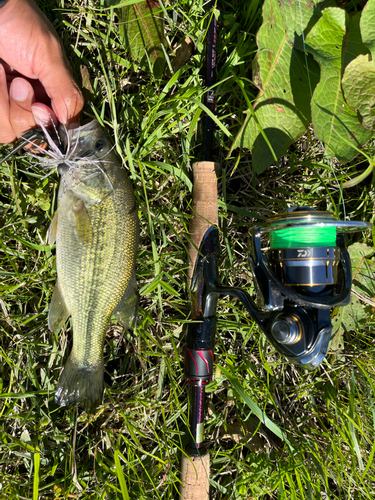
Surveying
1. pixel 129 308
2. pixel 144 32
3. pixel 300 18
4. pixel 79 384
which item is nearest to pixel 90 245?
pixel 129 308

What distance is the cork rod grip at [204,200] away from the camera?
213 centimetres

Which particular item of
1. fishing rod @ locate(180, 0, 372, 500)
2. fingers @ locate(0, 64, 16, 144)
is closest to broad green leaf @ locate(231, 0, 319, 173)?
fishing rod @ locate(180, 0, 372, 500)

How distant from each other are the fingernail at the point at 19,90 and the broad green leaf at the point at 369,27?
1.87 metres

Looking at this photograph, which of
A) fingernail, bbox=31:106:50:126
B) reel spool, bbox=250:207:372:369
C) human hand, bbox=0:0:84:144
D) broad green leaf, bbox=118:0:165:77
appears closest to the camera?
Result: reel spool, bbox=250:207:372:369

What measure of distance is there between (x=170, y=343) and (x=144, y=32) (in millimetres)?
1989

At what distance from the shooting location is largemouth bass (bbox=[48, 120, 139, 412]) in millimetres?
1921

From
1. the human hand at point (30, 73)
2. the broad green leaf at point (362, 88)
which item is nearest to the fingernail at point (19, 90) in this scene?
the human hand at point (30, 73)

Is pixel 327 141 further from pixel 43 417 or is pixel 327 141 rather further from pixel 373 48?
pixel 43 417

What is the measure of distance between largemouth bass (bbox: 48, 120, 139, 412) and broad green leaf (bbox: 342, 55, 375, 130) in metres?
1.36

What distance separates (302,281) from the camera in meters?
1.60

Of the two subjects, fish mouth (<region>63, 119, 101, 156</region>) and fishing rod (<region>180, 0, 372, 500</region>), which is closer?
fishing rod (<region>180, 0, 372, 500</region>)

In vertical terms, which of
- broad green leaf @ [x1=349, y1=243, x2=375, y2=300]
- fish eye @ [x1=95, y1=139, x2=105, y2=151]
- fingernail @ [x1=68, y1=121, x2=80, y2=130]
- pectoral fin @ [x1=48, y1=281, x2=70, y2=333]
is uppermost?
fingernail @ [x1=68, y1=121, x2=80, y2=130]

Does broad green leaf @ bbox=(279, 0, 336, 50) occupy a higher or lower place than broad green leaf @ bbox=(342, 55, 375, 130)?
higher

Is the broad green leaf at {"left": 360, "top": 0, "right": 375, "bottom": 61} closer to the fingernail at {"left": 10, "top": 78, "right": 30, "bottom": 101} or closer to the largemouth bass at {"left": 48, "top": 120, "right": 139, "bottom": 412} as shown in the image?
the largemouth bass at {"left": 48, "top": 120, "right": 139, "bottom": 412}
